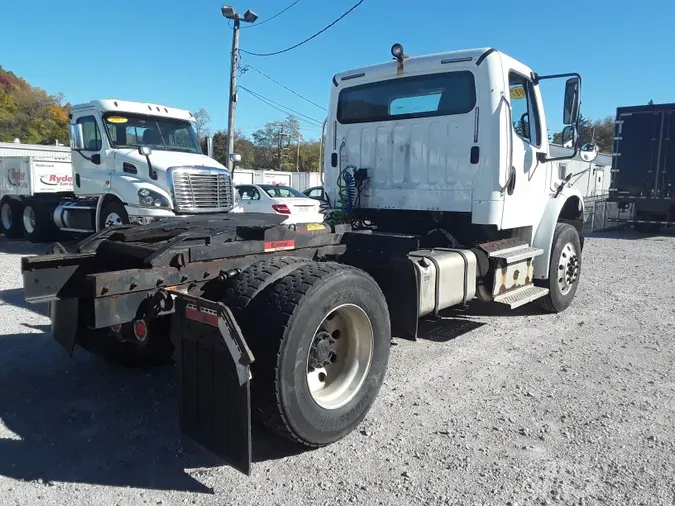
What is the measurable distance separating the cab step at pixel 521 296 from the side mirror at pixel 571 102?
6.17ft

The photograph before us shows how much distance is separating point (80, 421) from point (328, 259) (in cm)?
215

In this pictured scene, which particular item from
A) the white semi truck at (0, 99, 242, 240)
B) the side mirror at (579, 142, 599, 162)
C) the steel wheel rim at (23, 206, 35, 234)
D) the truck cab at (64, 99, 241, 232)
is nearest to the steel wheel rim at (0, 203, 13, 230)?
the steel wheel rim at (23, 206, 35, 234)

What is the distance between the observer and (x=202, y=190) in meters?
10.5

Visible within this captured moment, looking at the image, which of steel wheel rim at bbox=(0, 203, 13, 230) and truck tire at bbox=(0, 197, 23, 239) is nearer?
truck tire at bbox=(0, 197, 23, 239)

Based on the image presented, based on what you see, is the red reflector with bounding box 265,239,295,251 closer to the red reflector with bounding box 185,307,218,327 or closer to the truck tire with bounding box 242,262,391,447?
the truck tire with bounding box 242,262,391,447

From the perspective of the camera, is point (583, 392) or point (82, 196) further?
point (82, 196)

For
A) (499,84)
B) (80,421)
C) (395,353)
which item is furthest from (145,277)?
(499,84)

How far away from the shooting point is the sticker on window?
5.75 metres

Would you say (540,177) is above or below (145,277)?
above

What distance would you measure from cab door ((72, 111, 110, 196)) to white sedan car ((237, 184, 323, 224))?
157 inches

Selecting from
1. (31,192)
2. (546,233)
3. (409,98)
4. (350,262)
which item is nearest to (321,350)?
(350,262)

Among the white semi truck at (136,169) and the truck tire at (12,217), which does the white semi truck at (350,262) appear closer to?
the white semi truck at (136,169)

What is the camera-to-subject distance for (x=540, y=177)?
6.32 meters

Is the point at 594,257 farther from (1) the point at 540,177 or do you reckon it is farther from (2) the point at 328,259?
(2) the point at 328,259
